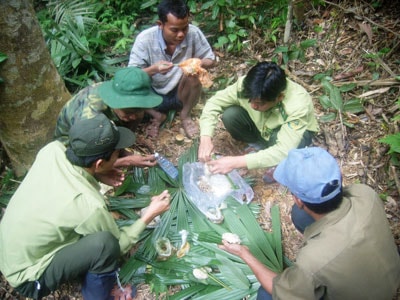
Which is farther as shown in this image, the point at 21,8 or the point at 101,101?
the point at 101,101

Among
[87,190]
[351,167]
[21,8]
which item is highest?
[21,8]

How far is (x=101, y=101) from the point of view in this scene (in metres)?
2.97

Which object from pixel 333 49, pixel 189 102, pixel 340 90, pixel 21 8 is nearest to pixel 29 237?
pixel 21 8

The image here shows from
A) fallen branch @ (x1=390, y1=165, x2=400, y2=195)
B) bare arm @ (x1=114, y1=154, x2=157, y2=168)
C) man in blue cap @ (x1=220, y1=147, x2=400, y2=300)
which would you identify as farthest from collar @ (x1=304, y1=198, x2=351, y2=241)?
bare arm @ (x1=114, y1=154, x2=157, y2=168)

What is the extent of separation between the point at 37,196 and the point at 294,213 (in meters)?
1.73

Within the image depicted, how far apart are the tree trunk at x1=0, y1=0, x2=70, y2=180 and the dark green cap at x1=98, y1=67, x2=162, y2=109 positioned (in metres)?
0.61

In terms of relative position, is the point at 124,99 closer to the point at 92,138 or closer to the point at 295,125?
the point at 92,138

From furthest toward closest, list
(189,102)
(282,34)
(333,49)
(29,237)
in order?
(282,34) → (333,49) → (189,102) → (29,237)

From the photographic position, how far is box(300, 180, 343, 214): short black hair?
75.3 inches

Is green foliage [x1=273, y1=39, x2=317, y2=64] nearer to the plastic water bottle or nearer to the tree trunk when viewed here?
the plastic water bottle

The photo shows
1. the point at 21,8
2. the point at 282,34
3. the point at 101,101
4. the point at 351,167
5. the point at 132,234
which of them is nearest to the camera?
the point at 132,234

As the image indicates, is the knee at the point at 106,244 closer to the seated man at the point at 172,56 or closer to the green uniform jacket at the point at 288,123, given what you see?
the green uniform jacket at the point at 288,123

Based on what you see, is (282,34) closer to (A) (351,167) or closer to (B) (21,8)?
(A) (351,167)

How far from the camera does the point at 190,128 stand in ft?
12.7
